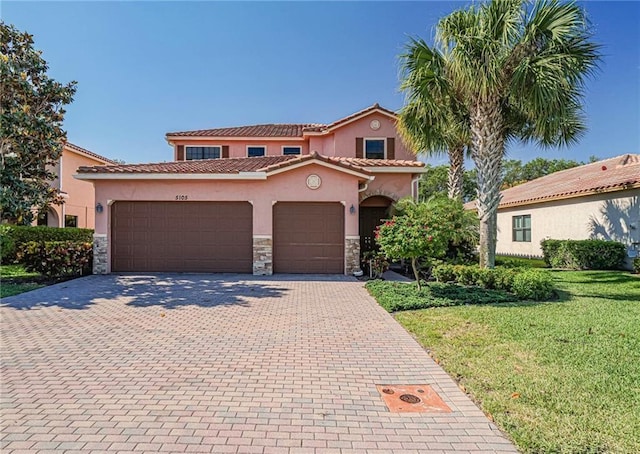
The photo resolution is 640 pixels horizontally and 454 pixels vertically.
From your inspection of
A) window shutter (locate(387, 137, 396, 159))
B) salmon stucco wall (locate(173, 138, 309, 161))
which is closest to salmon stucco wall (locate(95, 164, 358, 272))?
window shutter (locate(387, 137, 396, 159))

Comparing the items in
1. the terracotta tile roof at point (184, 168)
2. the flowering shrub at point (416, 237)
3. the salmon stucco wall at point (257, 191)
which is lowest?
the flowering shrub at point (416, 237)

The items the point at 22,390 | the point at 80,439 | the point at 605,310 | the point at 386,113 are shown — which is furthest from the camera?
the point at 386,113

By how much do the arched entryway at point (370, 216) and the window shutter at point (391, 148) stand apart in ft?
11.2

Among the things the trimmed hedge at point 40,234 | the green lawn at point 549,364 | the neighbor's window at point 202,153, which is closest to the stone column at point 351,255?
the green lawn at point 549,364

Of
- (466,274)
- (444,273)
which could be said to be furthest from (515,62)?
(444,273)

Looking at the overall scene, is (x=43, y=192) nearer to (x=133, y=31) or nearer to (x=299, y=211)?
(x=133, y=31)

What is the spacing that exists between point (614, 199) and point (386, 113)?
11.2 metres

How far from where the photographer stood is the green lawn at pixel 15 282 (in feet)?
34.3

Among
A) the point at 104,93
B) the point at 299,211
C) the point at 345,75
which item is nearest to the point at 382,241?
the point at 299,211

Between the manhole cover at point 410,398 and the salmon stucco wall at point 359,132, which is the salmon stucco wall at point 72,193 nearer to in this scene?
the salmon stucco wall at point 359,132

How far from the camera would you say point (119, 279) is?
12.7m

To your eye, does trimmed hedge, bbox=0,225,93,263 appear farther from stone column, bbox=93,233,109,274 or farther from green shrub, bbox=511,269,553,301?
green shrub, bbox=511,269,553,301

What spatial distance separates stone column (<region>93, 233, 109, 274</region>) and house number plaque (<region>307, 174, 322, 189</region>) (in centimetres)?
828

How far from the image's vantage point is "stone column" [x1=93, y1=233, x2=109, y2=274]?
1386 centimetres
